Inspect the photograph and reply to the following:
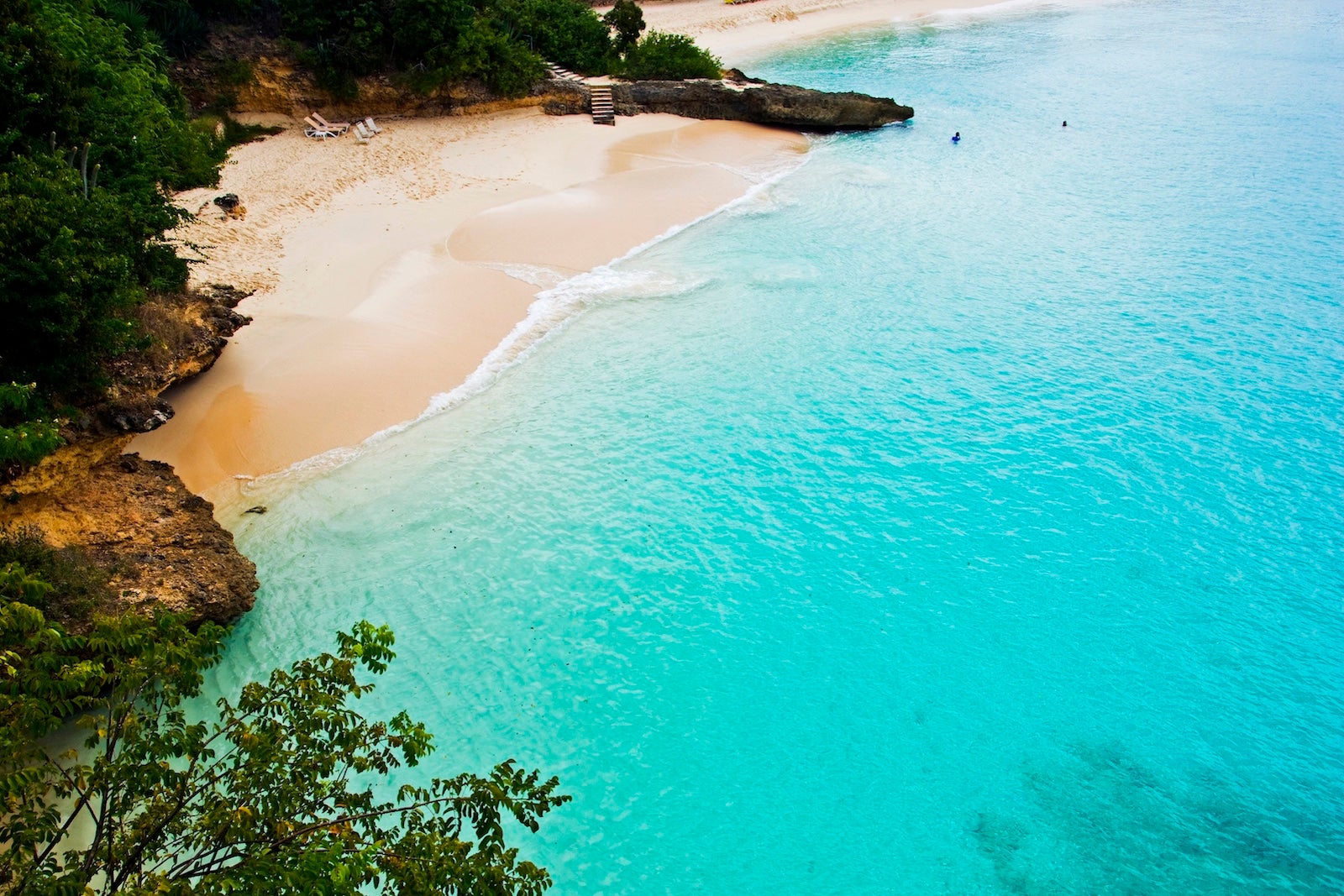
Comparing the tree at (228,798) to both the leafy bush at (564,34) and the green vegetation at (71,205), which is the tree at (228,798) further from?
the leafy bush at (564,34)

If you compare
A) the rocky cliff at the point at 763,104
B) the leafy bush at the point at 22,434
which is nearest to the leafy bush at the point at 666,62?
the rocky cliff at the point at 763,104

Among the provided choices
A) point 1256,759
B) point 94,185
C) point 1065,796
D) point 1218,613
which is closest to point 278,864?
point 1065,796

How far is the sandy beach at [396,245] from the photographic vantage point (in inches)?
853

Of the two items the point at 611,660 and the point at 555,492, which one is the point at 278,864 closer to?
the point at 611,660

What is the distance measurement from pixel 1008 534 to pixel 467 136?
1228 inches

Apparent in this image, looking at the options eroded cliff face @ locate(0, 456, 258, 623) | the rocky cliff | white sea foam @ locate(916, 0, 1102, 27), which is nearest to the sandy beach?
the rocky cliff

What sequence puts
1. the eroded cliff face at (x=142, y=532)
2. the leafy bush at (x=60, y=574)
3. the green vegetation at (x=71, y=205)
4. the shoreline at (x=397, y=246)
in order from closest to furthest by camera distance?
the leafy bush at (x=60, y=574), the eroded cliff face at (x=142, y=532), the green vegetation at (x=71, y=205), the shoreline at (x=397, y=246)

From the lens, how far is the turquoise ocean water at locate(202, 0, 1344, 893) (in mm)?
13609

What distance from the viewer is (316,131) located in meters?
38.0

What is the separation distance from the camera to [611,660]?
16078mm

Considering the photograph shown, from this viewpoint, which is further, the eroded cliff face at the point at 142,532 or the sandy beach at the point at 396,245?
the sandy beach at the point at 396,245

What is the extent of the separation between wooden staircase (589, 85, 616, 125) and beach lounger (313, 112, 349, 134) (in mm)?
11538

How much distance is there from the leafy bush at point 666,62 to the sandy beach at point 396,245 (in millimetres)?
3314

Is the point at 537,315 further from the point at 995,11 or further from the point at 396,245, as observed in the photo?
the point at 995,11
